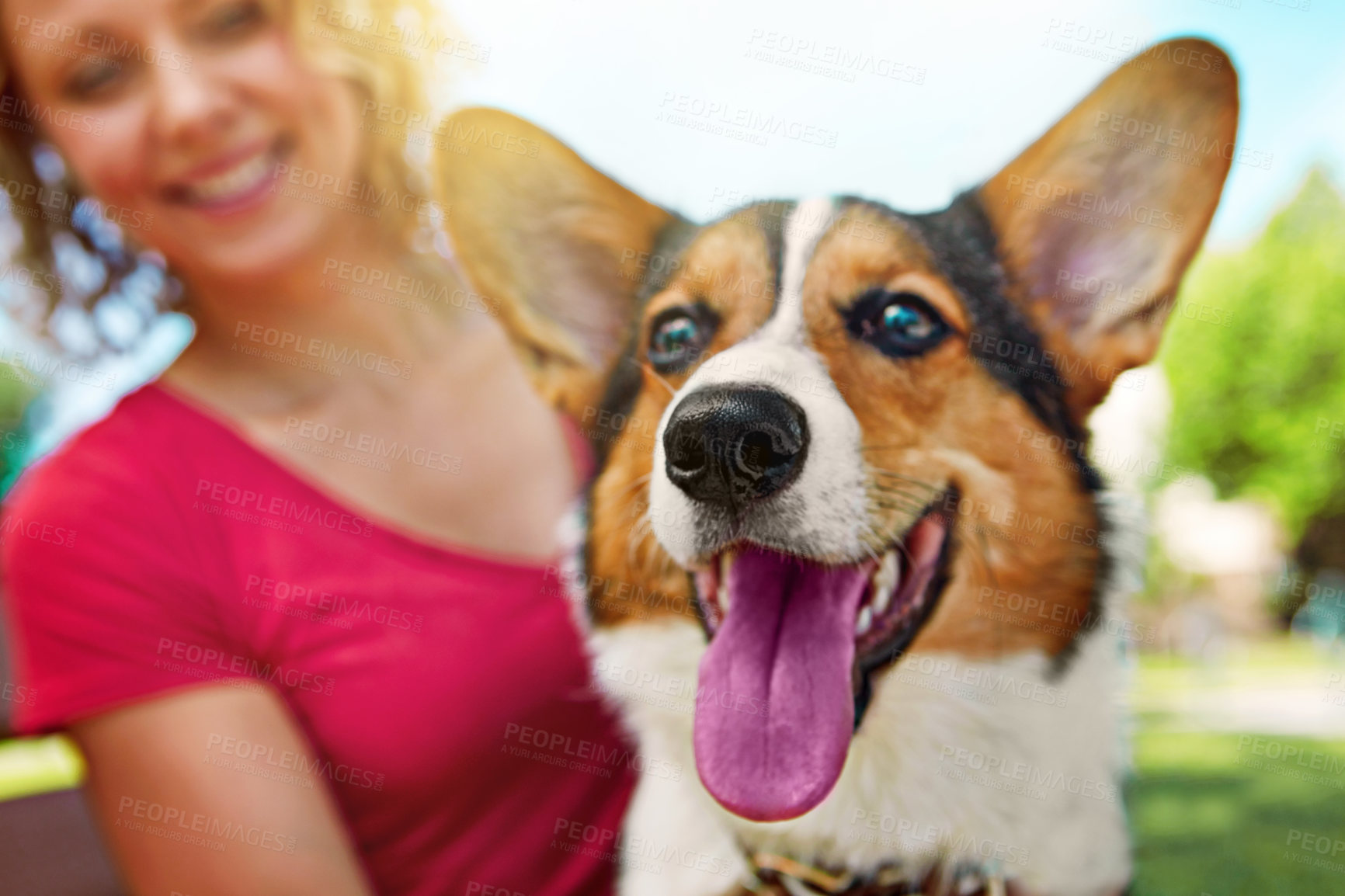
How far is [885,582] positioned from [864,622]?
70 millimetres

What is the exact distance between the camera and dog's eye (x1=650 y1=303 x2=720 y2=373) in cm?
138

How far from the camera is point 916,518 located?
1262 mm

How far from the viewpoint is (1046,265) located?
133 cm

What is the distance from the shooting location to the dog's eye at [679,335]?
4.52 feet

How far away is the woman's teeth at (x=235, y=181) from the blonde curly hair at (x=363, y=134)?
0.18 m

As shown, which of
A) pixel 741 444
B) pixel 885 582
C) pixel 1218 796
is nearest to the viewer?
pixel 741 444

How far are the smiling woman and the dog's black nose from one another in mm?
414

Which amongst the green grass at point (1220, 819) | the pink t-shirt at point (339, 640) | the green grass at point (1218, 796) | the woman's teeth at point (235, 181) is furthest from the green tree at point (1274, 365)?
the woman's teeth at point (235, 181)

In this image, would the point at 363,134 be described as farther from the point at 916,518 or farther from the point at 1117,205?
the point at 1117,205

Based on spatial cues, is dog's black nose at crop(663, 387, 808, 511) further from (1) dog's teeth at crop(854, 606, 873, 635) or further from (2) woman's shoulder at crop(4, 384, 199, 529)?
(2) woman's shoulder at crop(4, 384, 199, 529)

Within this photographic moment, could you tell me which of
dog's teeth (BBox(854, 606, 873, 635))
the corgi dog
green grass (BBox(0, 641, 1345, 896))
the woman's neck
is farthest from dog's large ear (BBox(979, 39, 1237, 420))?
the woman's neck

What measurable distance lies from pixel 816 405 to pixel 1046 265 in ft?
1.55

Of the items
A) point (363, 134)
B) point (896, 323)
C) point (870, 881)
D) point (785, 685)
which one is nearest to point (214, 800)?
point (785, 685)

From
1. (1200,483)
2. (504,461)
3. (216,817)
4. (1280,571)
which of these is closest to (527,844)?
(216,817)
